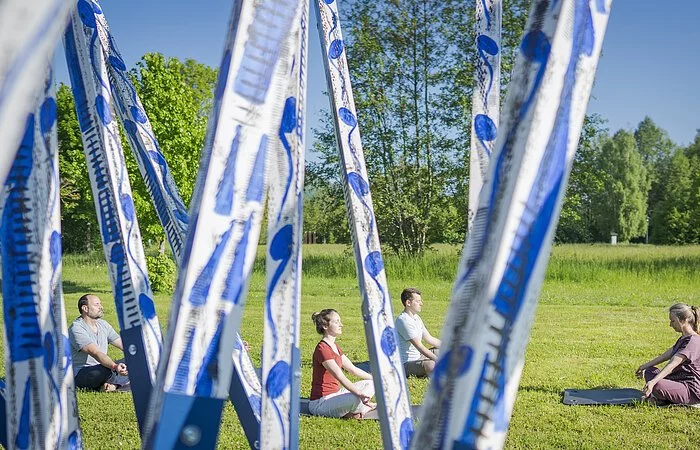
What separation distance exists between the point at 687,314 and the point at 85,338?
616 cm

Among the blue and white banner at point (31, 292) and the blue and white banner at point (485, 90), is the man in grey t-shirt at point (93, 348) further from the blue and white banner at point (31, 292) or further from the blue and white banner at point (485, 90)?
the blue and white banner at point (485, 90)

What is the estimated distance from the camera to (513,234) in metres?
1.70

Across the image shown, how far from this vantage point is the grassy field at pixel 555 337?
6566 millimetres

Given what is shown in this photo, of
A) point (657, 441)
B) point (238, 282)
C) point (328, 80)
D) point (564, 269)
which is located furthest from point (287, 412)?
point (564, 269)

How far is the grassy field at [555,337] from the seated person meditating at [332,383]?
0.23 metres

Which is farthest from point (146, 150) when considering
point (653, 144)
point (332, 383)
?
point (653, 144)

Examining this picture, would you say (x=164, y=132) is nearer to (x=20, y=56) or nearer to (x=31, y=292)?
(x=31, y=292)

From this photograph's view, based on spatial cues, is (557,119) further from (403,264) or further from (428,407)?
(403,264)

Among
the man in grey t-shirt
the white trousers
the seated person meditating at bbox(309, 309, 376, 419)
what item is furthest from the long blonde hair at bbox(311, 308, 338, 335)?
the man in grey t-shirt

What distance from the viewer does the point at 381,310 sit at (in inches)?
165

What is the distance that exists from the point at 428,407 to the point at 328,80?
10.3ft

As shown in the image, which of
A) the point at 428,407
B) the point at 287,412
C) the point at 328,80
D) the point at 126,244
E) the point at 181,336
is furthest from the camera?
the point at 328,80

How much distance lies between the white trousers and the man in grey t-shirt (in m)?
2.07

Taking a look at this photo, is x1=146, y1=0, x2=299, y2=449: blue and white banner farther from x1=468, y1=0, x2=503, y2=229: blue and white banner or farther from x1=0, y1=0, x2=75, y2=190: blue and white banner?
x1=468, y1=0, x2=503, y2=229: blue and white banner
